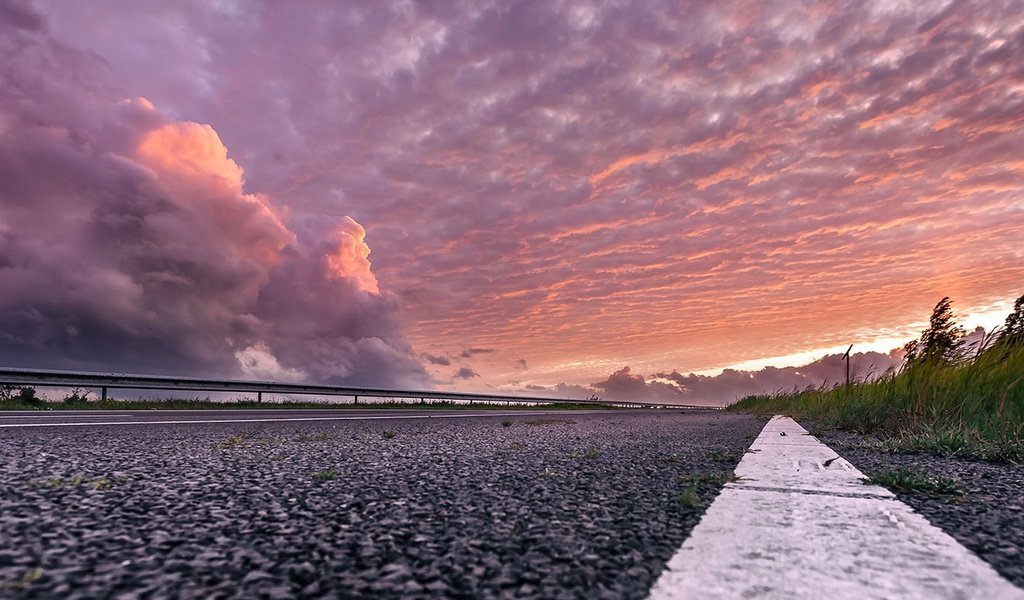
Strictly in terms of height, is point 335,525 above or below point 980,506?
above

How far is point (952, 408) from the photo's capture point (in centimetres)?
781

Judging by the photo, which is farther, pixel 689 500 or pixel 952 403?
pixel 952 403

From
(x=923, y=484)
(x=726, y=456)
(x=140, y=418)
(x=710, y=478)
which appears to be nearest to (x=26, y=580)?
(x=710, y=478)

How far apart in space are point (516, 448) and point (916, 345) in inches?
318

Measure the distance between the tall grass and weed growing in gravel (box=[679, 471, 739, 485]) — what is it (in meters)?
3.30

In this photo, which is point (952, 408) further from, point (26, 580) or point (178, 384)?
point (178, 384)

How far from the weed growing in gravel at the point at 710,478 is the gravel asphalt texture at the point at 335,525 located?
2 centimetres

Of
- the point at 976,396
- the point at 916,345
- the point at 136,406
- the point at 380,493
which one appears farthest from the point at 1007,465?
the point at 136,406

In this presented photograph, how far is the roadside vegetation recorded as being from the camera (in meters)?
5.97

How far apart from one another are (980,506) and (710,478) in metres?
1.31

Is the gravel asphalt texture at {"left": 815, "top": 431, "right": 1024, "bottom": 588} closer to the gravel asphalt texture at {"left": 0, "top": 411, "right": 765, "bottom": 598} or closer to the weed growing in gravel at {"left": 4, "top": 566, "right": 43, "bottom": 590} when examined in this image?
the gravel asphalt texture at {"left": 0, "top": 411, "right": 765, "bottom": 598}

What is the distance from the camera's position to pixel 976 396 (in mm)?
7562

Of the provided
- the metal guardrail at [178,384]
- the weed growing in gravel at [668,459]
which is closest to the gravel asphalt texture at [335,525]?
the weed growing in gravel at [668,459]

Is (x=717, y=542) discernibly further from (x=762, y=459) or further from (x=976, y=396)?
(x=976, y=396)
